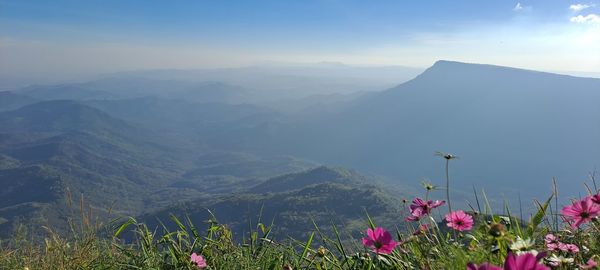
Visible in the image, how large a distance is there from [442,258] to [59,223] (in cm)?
19953

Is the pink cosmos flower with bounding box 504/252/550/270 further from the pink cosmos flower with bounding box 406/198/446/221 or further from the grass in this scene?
the pink cosmos flower with bounding box 406/198/446/221

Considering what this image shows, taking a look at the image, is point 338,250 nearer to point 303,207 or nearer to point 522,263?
point 522,263

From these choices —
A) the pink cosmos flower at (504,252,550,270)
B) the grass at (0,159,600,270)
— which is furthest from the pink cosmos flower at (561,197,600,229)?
the pink cosmos flower at (504,252,550,270)

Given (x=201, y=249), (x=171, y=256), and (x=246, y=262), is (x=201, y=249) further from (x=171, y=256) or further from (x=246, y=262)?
(x=246, y=262)

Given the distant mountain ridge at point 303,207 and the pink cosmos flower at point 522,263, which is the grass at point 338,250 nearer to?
the pink cosmos flower at point 522,263

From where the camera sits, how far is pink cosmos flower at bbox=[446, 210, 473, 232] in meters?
2.16

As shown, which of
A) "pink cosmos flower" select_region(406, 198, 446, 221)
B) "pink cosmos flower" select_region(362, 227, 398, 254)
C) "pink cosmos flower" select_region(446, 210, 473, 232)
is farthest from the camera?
"pink cosmos flower" select_region(406, 198, 446, 221)

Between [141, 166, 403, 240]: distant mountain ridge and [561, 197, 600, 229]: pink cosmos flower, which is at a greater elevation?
[561, 197, 600, 229]: pink cosmos flower

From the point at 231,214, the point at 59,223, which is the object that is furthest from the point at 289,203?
the point at 59,223

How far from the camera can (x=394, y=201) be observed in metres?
150

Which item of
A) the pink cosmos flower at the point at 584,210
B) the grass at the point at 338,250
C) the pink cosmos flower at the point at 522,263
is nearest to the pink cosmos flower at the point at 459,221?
the grass at the point at 338,250

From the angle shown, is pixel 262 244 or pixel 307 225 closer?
pixel 262 244

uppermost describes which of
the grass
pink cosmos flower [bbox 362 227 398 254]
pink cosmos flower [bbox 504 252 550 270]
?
pink cosmos flower [bbox 504 252 550 270]

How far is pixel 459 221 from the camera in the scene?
2.22 m
